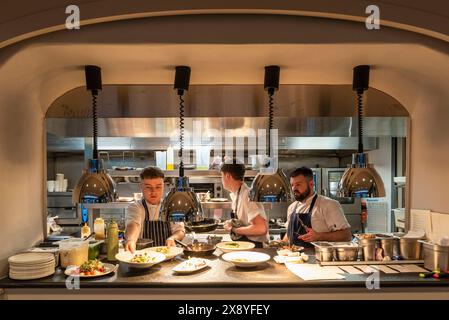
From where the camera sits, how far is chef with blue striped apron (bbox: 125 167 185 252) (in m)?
3.05

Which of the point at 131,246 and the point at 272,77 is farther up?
the point at 272,77

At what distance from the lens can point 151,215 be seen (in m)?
3.19

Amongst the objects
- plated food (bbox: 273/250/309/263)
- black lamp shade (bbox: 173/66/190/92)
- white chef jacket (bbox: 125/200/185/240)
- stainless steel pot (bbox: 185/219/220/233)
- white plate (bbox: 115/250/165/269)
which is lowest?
stainless steel pot (bbox: 185/219/220/233)

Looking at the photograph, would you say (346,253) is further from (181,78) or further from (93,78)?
(93,78)

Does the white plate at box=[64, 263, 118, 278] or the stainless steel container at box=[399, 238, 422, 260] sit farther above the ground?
the stainless steel container at box=[399, 238, 422, 260]

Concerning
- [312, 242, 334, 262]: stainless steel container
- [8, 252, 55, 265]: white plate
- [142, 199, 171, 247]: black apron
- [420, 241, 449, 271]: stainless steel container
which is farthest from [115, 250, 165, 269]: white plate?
[420, 241, 449, 271]: stainless steel container

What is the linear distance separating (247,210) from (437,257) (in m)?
1.67

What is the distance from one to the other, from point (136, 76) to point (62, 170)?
607cm

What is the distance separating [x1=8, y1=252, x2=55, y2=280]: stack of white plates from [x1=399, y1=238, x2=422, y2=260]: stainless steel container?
2.40 meters

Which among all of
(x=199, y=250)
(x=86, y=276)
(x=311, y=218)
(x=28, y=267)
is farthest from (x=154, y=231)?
(x=311, y=218)

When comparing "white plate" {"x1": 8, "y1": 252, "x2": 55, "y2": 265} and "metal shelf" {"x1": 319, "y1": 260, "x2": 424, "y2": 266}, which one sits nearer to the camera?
"white plate" {"x1": 8, "y1": 252, "x2": 55, "y2": 265}

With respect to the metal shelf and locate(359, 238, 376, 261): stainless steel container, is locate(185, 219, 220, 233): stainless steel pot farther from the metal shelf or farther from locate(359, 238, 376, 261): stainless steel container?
locate(359, 238, 376, 261): stainless steel container

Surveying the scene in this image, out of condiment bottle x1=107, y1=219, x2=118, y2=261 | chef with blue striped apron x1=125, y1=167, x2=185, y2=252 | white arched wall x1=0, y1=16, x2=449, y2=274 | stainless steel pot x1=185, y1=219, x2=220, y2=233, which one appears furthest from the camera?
stainless steel pot x1=185, y1=219, x2=220, y2=233
